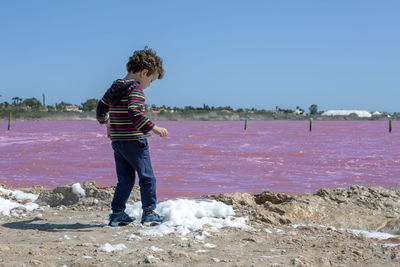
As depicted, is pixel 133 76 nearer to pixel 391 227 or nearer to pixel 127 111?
pixel 127 111

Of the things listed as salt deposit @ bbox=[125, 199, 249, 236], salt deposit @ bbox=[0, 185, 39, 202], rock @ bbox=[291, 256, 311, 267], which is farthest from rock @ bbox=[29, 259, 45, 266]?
salt deposit @ bbox=[0, 185, 39, 202]

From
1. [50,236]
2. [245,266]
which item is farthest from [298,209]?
[50,236]

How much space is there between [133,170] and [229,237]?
939 millimetres

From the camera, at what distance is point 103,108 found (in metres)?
3.56

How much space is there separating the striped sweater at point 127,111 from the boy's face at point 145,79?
110mm

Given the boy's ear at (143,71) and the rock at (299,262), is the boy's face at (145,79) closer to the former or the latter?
the boy's ear at (143,71)

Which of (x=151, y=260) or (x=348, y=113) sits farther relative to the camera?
(x=348, y=113)

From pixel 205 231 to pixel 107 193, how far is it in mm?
1643

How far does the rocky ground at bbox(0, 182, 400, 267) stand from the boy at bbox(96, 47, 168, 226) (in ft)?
0.71

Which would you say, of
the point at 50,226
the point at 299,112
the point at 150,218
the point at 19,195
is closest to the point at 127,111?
the point at 150,218

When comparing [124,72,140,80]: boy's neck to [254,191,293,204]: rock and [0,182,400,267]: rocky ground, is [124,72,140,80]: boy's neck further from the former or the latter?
[254,191,293,204]: rock

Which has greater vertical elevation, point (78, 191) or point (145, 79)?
point (145, 79)

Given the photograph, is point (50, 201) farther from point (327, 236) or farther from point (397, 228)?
point (397, 228)

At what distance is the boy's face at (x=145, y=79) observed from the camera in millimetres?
3568
